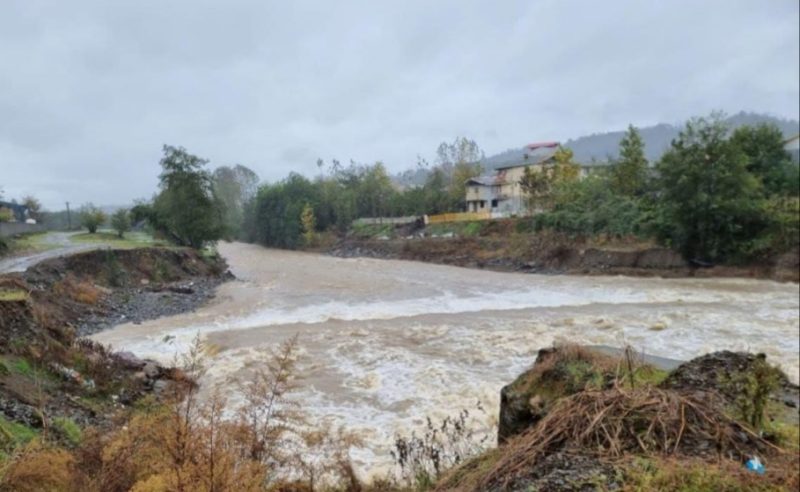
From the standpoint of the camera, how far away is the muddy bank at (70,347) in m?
6.12

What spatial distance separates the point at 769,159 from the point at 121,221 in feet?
122

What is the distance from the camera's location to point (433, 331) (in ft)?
41.7

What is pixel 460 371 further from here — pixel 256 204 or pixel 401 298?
pixel 256 204

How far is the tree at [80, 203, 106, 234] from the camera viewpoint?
28.2 meters

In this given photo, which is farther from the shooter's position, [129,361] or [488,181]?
[488,181]

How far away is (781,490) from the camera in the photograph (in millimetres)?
2426

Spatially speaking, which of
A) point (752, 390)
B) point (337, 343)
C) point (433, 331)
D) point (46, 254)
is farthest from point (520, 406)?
point (46, 254)

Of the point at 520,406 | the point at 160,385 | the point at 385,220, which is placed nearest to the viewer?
the point at 520,406

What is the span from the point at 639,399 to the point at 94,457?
12.9 ft

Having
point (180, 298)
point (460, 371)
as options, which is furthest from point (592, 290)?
point (180, 298)

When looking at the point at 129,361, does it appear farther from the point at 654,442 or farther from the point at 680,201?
the point at 680,201

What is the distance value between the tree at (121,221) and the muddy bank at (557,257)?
1877 centimetres

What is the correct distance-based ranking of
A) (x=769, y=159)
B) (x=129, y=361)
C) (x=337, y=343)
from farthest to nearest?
1. (x=769, y=159)
2. (x=337, y=343)
3. (x=129, y=361)

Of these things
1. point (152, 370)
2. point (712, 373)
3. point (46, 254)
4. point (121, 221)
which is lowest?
point (152, 370)
